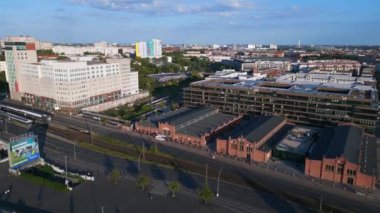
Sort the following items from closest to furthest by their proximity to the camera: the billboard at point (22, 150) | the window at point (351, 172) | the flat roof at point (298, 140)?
the window at point (351, 172), the billboard at point (22, 150), the flat roof at point (298, 140)

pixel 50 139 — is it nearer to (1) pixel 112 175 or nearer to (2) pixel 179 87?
(1) pixel 112 175

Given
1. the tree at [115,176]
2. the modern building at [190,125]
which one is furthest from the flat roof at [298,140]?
the tree at [115,176]

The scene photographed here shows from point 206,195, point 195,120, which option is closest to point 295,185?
point 206,195

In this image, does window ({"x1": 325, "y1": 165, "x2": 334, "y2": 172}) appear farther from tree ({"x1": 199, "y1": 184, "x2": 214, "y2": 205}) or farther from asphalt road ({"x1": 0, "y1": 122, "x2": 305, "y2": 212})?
tree ({"x1": 199, "y1": 184, "x2": 214, "y2": 205})

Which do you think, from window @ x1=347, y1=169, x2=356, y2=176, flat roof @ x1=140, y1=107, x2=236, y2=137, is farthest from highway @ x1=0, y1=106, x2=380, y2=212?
flat roof @ x1=140, y1=107, x2=236, y2=137

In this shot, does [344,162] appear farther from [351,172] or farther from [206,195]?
[206,195]

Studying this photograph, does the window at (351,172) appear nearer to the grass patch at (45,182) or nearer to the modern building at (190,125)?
the modern building at (190,125)

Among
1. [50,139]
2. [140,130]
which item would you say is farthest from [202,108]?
[50,139]
